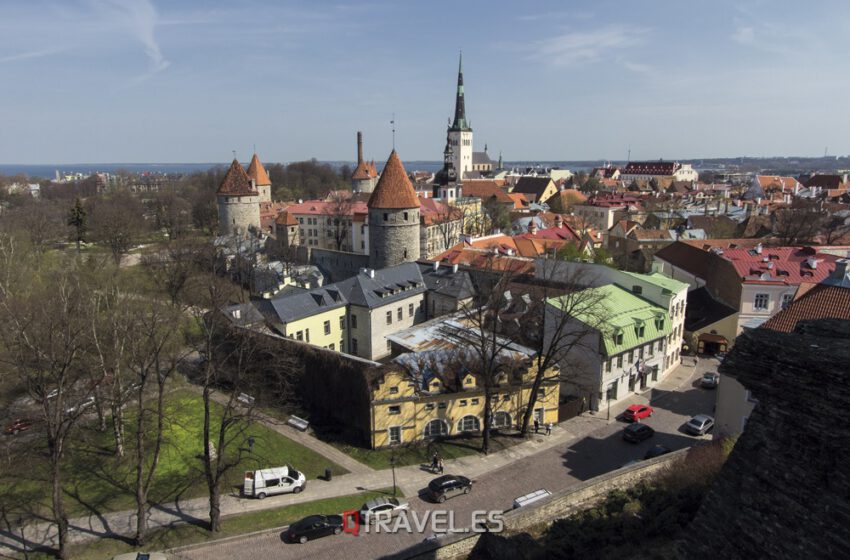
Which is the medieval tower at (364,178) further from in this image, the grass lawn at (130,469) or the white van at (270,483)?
the white van at (270,483)

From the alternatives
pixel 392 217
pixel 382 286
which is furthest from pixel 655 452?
pixel 392 217

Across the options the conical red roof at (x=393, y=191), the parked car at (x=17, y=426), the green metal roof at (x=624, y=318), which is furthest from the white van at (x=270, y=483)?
the conical red roof at (x=393, y=191)

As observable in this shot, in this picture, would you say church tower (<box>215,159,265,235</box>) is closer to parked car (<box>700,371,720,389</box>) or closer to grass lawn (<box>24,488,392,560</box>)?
grass lawn (<box>24,488,392,560</box>)

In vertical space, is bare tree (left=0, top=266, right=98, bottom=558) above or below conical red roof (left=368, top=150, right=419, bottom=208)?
below

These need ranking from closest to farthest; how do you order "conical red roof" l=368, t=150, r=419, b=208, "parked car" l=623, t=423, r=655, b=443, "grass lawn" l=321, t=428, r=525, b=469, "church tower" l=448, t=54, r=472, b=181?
"grass lawn" l=321, t=428, r=525, b=469 → "parked car" l=623, t=423, r=655, b=443 → "conical red roof" l=368, t=150, r=419, b=208 → "church tower" l=448, t=54, r=472, b=181

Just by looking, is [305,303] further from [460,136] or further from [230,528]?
[460,136]

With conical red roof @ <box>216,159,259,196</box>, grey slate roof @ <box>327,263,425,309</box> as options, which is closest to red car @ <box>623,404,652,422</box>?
grey slate roof @ <box>327,263,425,309</box>

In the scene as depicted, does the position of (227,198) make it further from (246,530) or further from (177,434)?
(246,530)
